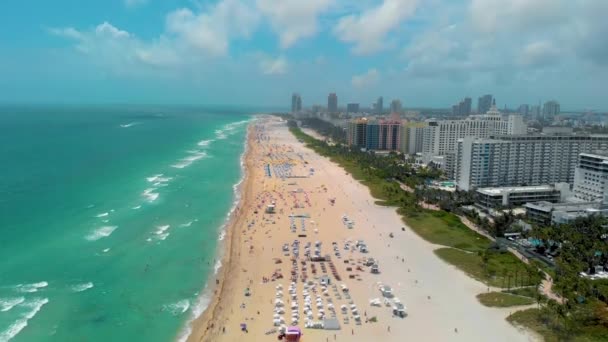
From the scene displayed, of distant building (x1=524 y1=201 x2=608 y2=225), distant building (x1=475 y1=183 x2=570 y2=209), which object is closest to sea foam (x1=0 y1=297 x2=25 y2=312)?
distant building (x1=524 y1=201 x2=608 y2=225)

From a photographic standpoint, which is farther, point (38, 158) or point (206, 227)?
point (38, 158)

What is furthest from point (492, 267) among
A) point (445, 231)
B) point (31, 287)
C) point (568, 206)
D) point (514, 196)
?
point (31, 287)

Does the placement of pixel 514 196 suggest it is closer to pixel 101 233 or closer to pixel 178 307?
pixel 178 307

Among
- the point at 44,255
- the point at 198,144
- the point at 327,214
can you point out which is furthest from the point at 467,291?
the point at 198,144

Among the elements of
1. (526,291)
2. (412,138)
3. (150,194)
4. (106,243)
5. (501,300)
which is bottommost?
(106,243)

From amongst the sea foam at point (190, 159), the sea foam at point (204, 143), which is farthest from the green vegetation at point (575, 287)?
the sea foam at point (204, 143)

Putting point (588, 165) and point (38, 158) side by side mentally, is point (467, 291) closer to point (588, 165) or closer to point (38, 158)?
point (588, 165)

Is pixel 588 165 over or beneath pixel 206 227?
over
